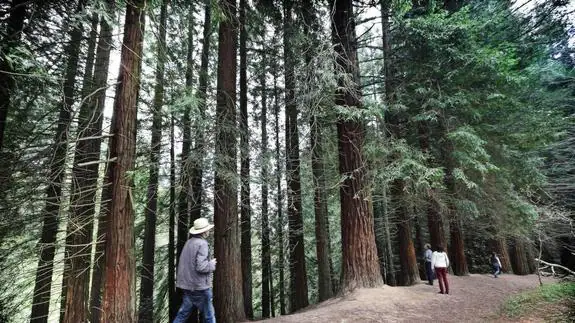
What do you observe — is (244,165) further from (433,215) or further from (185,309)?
(433,215)

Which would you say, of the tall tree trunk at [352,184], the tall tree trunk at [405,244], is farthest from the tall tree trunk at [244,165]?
the tall tree trunk at [405,244]

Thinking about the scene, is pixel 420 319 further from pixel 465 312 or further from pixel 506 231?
pixel 506 231

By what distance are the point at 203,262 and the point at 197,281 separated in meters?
0.29

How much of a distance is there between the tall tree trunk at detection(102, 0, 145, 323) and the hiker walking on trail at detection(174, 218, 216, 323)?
67 cm

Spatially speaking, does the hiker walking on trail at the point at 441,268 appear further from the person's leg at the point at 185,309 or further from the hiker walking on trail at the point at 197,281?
the person's leg at the point at 185,309

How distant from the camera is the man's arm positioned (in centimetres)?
471

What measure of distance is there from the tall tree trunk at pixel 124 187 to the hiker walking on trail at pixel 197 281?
673 millimetres

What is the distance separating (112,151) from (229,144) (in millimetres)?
3030

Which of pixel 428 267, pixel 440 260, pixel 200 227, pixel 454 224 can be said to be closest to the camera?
pixel 200 227

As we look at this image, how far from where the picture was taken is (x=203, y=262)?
4758 millimetres

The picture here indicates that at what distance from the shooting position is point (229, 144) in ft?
24.4

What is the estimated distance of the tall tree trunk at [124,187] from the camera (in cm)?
431

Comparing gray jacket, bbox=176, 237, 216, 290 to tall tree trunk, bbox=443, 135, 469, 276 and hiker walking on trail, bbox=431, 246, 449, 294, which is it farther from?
tall tree trunk, bbox=443, 135, 469, 276

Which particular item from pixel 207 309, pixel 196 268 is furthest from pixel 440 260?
pixel 196 268
